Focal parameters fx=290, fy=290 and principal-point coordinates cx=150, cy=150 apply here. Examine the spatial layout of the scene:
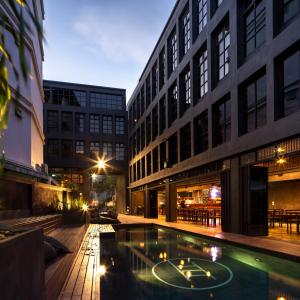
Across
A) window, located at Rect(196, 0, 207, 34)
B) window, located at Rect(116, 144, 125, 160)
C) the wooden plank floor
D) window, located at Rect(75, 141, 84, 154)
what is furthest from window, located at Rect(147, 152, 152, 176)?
the wooden plank floor

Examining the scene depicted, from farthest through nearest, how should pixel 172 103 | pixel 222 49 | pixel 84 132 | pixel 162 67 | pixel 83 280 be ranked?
pixel 84 132 < pixel 162 67 < pixel 172 103 < pixel 222 49 < pixel 83 280

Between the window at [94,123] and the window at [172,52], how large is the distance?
18.7m

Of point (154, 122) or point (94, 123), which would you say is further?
point (94, 123)

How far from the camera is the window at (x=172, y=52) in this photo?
77.9 feet

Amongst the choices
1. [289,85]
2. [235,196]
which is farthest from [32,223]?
[289,85]

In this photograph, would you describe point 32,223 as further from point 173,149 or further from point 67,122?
point 67,122

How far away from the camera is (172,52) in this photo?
81.1ft

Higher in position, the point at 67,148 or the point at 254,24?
the point at 254,24

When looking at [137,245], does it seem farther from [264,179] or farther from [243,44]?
[243,44]

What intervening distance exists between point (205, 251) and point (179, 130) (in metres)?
12.4

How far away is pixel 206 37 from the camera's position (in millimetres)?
17359

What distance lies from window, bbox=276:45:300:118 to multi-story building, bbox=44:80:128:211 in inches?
1194

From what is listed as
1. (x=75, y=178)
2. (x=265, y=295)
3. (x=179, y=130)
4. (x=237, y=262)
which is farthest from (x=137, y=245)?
(x=75, y=178)

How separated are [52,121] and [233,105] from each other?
3065cm
